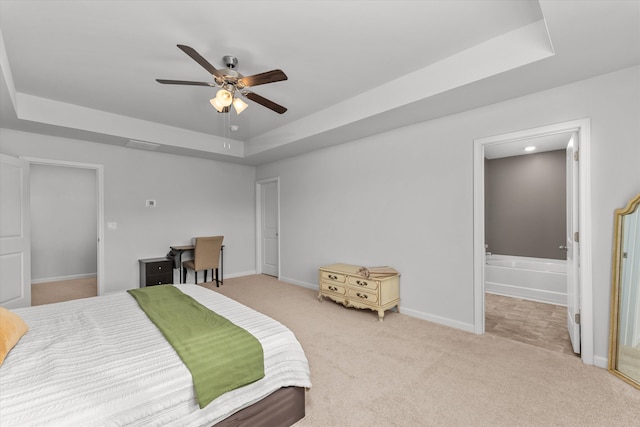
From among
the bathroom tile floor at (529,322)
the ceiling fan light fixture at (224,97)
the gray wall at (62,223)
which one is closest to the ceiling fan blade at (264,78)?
the ceiling fan light fixture at (224,97)

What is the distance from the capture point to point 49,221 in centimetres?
556

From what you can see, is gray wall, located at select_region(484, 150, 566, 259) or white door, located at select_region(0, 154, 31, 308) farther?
gray wall, located at select_region(484, 150, 566, 259)

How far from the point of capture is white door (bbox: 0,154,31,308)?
3.31 meters

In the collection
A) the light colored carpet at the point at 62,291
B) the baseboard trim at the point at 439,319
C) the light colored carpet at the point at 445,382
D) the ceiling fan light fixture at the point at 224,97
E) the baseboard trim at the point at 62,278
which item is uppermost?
the ceiling fan light fixture at the point at 224,97

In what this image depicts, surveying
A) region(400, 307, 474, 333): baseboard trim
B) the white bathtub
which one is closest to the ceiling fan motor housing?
region(400, 307, 474, 333): baseboard trim

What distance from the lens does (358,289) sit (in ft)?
11.6

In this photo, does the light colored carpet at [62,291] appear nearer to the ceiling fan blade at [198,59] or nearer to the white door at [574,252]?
the ceiling fan blade at [198,59]

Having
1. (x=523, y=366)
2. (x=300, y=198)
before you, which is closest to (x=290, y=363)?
(x=523, y=366)

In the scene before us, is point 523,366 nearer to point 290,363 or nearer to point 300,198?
point 290,363

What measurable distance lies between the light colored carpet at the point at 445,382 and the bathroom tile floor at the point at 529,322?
9.0 inches

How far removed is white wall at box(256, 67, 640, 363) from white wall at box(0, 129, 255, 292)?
43.8 inches

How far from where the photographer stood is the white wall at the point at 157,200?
4.12 metres

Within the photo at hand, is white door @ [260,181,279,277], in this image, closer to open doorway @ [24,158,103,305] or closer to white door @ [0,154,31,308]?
open doorway @ [24,158,103,305]

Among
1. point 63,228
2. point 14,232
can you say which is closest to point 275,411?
point 14,232
